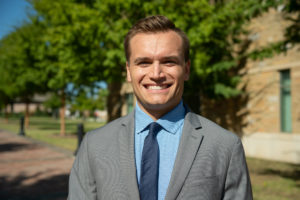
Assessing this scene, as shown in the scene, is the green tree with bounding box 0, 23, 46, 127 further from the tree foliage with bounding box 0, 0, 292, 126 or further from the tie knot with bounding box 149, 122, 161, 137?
the tie knot with bounding box 149, 122, 161, 137

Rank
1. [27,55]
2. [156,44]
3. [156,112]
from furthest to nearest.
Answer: [27,55]
[156,112]
[156,44]

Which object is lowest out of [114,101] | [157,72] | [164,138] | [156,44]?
[114,101]

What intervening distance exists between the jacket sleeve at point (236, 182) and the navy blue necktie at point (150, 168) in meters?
0.44

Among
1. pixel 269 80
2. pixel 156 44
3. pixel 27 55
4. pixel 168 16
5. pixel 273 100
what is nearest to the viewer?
pixel 156 44

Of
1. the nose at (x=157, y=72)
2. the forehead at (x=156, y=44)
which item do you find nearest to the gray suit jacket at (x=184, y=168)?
the nose at (x=157, y=72)

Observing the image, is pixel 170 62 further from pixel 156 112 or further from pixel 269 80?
pixel 269 80

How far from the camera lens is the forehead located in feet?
5.58

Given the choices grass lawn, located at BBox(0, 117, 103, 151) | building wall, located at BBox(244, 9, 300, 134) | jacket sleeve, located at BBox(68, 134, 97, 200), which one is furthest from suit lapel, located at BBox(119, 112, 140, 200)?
grass lawn, located at BBox(0, 117, 103, 151)

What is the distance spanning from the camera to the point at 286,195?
6.02 m

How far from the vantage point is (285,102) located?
1115 cm

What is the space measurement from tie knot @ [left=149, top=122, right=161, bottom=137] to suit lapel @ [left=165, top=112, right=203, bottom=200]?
17 cm

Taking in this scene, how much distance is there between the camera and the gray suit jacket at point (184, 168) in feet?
5.20

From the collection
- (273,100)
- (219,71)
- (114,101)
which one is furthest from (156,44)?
(114,101)

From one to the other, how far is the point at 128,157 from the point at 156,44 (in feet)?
2.42
